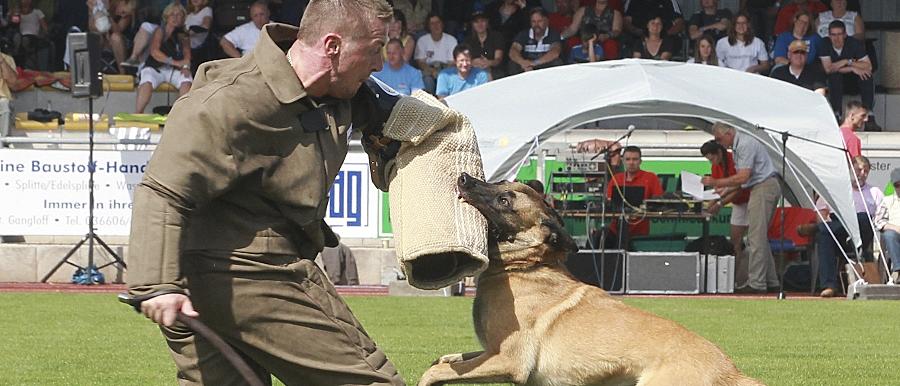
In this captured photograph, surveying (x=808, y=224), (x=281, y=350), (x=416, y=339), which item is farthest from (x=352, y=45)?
(x=808, y=224)

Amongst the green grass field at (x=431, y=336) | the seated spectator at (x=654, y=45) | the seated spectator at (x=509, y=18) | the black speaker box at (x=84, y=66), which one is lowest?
the green grass field at (x=431, y=336)

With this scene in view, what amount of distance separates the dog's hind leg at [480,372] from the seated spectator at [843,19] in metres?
16.7

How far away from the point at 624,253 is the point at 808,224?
2.46 m

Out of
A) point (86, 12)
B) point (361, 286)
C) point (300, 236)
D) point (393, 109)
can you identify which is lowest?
point (361, 286)

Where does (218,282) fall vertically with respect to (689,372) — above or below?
above

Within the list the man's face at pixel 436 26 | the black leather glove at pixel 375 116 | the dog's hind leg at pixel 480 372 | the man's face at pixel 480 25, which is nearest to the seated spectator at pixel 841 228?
the man's face at pixel 480 25

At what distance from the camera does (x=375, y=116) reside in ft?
16.2

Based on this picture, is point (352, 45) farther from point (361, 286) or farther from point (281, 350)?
point (361, 286)

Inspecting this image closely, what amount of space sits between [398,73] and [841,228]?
22.2ft

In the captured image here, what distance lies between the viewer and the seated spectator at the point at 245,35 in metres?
20.9

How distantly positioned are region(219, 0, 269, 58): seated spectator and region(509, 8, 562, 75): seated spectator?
388 centimetres

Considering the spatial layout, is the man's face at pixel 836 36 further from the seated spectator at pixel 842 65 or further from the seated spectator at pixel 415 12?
the seated spectator at pixel 415 12

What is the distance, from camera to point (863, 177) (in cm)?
1694

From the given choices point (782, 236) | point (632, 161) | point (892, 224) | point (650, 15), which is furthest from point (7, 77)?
point (892, 224)
